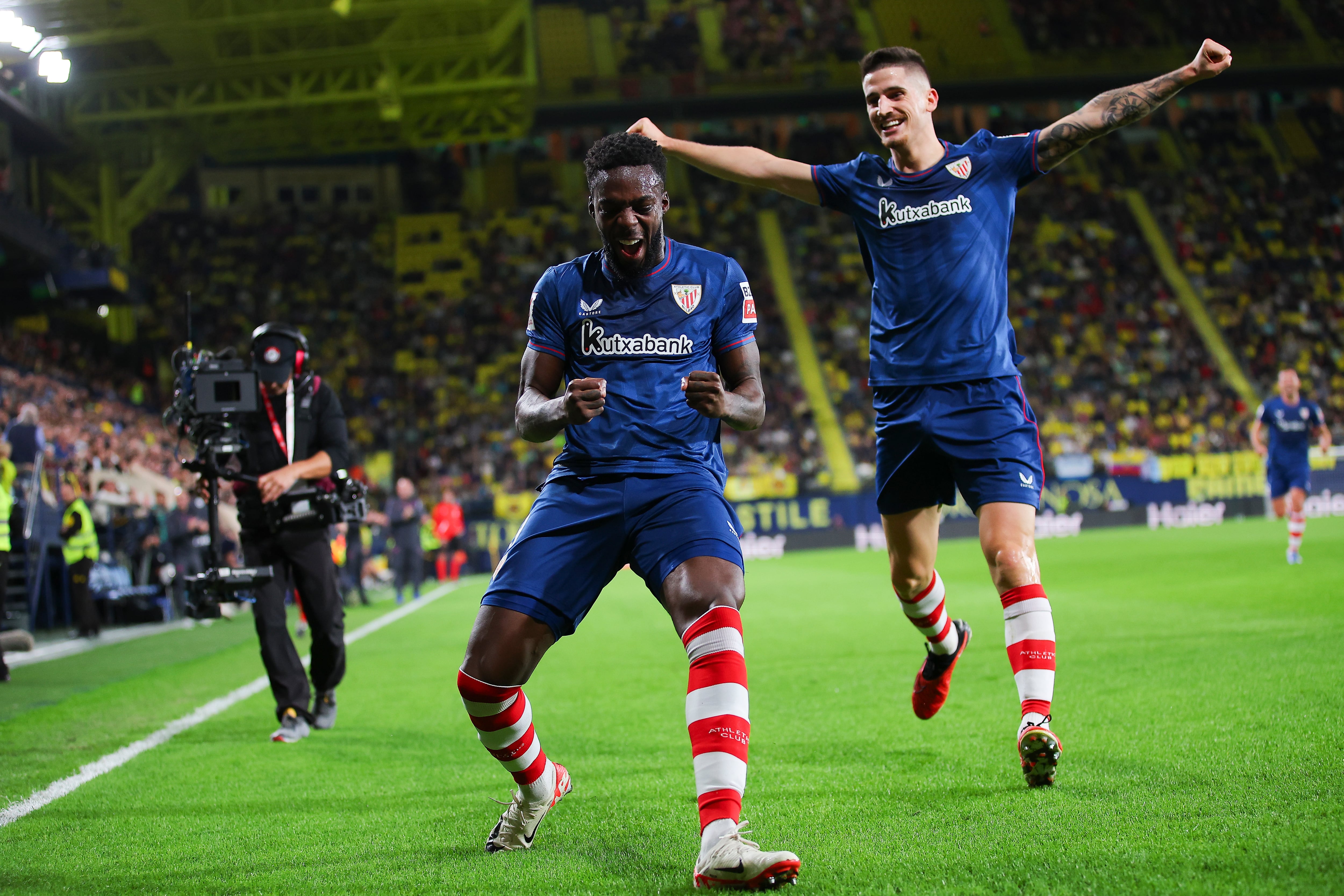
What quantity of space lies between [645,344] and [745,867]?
163 centimetres

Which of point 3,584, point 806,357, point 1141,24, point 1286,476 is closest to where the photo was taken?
point 3,584

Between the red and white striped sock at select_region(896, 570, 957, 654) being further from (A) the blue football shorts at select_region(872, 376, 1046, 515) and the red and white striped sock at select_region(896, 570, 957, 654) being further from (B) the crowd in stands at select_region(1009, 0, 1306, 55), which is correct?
(B) the crowd in stands at select_region(1009, 0, 1306, 55)

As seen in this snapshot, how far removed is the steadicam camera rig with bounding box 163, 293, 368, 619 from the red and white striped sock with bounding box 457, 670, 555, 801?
3.16 m

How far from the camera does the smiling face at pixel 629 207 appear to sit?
355cm

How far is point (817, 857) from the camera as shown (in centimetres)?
326

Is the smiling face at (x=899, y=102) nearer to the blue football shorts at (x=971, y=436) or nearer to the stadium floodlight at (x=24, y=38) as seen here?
the blue football shorts at (x=971, y=436)

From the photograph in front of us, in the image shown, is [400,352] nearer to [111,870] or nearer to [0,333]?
[0,333]

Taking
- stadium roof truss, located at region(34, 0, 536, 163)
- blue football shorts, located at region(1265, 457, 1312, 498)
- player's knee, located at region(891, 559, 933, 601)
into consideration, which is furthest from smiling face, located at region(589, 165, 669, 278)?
stadium roof truss, located at region(34, 0, 536, 163)

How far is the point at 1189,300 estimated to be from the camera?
3644cm

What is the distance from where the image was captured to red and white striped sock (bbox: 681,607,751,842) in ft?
10.1

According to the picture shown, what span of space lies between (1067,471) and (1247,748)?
25.1 metres

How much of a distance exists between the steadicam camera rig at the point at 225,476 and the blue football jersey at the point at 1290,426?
1170 cm

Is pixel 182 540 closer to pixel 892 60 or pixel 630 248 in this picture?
pixel 892 60

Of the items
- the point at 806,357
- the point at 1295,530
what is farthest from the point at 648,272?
the point at 806,357
